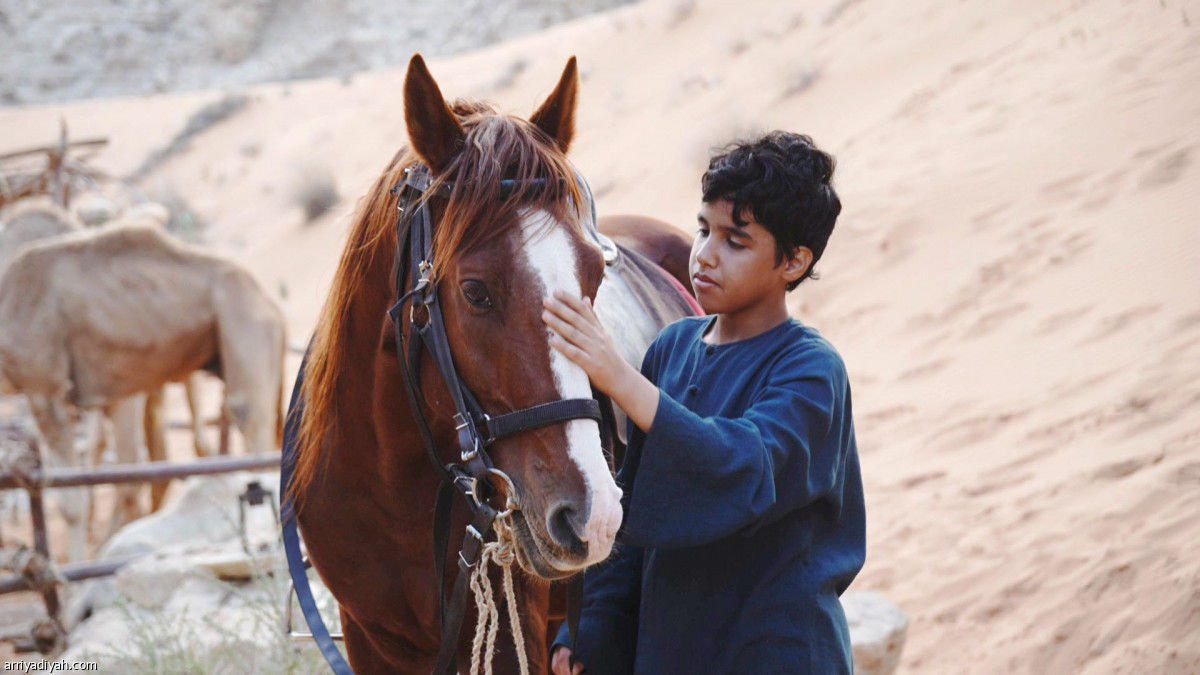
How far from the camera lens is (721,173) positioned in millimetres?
1689

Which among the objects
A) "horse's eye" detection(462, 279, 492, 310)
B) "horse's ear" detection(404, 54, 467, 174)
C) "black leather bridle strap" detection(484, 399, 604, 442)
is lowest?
"black leather bridle strap" detection(484, 399, 604, 442)

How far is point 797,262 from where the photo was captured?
1.71 m

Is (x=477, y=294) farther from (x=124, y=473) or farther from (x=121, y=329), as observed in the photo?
(x=121, y=329)

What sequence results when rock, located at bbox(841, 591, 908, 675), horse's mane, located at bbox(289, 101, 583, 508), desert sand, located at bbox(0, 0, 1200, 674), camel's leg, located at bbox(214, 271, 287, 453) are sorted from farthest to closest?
camel's leg, located at bbox(214, 271, 287, 453) → desert sand, located at bbox(0, 0, 1200, 674) → rock, located at bbox(841, 591, 908, 675) → horse's mane, located at bbox(289, 101, 583, 508)

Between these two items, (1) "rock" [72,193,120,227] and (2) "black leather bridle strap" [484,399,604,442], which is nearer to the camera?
(2) "black leather bridle strap" [484,399,604,442]

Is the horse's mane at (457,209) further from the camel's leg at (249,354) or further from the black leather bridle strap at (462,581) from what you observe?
the camel's leg at (249,354)

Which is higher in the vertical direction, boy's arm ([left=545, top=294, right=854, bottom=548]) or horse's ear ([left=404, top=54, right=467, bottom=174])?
horse's ear ([left=404, top=54, right=467, bottom=174])

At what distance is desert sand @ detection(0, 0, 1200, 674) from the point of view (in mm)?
4039

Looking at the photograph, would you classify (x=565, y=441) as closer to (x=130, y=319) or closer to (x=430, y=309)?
(x=430, y=309)

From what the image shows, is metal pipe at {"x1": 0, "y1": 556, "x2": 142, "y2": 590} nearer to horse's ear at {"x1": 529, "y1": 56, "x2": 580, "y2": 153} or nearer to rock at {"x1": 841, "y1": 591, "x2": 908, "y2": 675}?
rock at {"x1": 841, "y1": 591, "x2": 908, "y2": 675}

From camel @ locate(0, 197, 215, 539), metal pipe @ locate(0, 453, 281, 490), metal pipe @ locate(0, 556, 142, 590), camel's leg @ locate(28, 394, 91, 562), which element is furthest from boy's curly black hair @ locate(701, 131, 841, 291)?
camel @ locate(0, 197, 215, 539)

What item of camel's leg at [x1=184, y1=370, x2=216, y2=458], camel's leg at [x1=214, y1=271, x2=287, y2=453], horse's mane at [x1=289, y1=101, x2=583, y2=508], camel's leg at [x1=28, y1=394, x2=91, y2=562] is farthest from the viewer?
camel's leg at [x1=184, y1=370, x2=216, y2=458]

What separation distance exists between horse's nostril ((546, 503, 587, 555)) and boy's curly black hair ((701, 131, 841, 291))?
24.0 inches

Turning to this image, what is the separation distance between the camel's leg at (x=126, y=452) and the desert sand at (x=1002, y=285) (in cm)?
235
